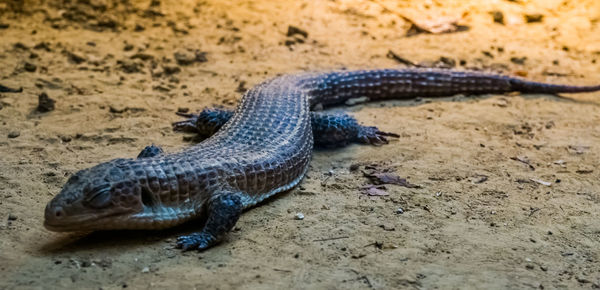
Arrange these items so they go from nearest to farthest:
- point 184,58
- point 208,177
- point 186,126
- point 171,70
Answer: point 208,177
point 186,126
point 171,70
point 184,58

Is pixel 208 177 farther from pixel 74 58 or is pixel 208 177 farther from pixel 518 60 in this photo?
pixel 518 60

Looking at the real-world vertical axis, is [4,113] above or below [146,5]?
below

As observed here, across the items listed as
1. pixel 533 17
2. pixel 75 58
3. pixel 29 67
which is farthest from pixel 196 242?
pixel 533 17

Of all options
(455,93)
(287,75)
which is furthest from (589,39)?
(287,75)

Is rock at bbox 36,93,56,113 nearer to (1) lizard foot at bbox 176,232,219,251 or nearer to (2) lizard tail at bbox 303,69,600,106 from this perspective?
(2) lizard tail at bbox 303,69,600,106

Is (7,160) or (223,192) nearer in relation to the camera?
(223,192)

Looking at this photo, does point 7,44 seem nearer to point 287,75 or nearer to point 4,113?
point 4,113
